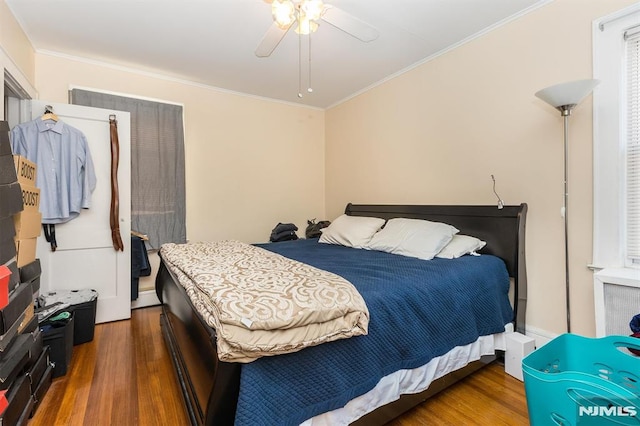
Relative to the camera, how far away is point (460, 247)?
2.36 m

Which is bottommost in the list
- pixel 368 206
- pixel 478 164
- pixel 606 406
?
pixel 606 406

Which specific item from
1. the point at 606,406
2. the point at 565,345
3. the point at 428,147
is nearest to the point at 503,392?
the point at 565,345

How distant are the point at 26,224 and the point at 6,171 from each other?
0.43m

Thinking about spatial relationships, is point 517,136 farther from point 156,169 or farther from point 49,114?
point 49,114

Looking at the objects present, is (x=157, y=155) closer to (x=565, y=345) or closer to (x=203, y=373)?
(x=203, y=373)

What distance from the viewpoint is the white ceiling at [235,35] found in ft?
7.44

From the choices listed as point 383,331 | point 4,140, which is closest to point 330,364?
point 383,331

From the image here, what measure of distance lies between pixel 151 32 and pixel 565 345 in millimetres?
3582

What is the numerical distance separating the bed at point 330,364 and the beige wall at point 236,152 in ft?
4.74

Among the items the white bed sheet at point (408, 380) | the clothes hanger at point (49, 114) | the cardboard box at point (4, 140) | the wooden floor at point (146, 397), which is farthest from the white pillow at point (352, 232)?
the clothes hanger at point (49, 114)

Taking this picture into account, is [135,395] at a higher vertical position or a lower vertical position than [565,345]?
lower

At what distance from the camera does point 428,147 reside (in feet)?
10.1

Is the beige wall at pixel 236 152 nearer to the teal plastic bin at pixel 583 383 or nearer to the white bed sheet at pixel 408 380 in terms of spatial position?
the white bed sheet at pixel 408 380

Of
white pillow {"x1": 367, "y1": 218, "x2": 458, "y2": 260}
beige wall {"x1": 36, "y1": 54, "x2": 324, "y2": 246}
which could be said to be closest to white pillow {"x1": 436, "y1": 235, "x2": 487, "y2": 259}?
white pillow {"x1": 367, "y1": 218, "x2": 458, "y2": 260}
